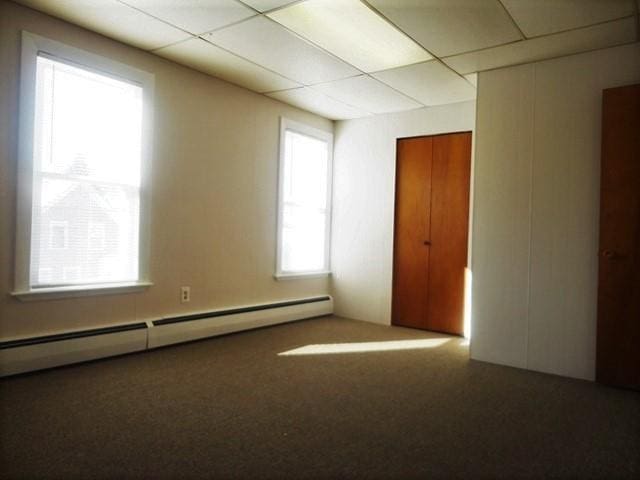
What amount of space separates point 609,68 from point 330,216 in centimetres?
330

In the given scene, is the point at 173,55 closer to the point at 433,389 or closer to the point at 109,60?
the point at 109,60

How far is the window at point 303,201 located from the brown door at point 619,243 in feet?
9.93

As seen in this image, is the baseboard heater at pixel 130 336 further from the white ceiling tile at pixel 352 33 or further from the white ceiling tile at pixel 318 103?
the white ceiling tile at pixel 352 33

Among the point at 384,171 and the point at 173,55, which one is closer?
the point at 173,55

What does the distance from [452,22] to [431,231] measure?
2.45 meters

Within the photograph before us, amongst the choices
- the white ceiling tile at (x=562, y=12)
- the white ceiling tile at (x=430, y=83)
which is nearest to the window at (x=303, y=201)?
the white ceiling tile at (x=430, y=83)

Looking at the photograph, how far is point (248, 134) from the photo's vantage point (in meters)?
4.55

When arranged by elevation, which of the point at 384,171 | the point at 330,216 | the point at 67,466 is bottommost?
the point at 67,466

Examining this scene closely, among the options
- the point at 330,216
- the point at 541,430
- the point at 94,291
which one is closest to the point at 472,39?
the point at 541,430

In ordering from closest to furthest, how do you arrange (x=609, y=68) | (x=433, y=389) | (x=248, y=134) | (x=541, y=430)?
(x=541, y=430) < (x=433, y=389) < (x=609, y=68) < (x=248, y=134)

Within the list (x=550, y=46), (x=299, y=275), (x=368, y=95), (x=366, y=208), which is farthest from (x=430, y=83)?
(x=299, y=275)

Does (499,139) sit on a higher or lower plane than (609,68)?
lower

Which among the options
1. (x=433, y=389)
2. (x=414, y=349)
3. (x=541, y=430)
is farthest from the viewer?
(x=414, y=349)

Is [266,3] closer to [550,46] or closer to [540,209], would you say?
[550,46]
